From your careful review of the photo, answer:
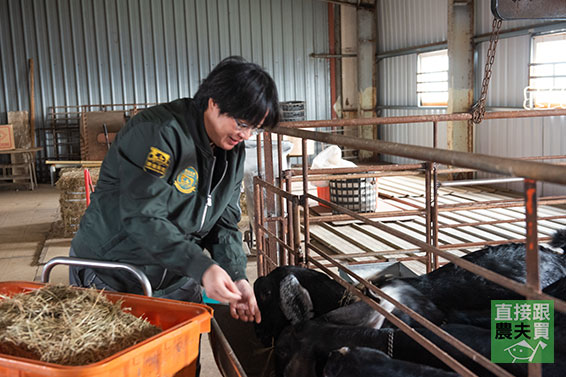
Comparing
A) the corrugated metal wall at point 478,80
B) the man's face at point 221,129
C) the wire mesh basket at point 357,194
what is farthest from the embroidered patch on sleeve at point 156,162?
the corrugated metal wall at point 478,80

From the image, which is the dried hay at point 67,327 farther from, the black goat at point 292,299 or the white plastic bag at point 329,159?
the white plastic bag at point 329,159

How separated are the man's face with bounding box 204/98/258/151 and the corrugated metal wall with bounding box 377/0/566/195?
7456 mm

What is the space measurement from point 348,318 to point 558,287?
77 centimetres

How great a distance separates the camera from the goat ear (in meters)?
1.98

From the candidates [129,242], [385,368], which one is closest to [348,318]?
[385,368]

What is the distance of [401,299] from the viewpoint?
6.50 feet

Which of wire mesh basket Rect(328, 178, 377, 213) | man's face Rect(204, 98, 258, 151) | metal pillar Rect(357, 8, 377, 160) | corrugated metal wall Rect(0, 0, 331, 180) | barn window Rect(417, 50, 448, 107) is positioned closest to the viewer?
man's face Rect(204, 98, 258, 151)

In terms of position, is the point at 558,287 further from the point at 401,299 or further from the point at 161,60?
the point at 161,60

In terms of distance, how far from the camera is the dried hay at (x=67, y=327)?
132 centimetres

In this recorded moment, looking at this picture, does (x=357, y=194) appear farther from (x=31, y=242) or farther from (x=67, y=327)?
(x=67, y=327)

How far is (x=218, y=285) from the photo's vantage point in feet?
4.88

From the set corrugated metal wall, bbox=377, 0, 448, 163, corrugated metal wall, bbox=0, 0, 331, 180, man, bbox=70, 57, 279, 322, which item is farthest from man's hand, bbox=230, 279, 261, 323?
corrugated metal wall, bbox=0, 0, 331, 180

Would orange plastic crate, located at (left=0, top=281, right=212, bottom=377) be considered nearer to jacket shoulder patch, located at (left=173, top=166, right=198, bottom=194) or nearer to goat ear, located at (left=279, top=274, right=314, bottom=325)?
jacket shoulder patch, located at (left=173, top=166, right=198, bottom=194)

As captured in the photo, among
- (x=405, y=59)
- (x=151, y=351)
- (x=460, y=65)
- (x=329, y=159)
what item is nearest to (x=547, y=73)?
(x=460, y=65)
